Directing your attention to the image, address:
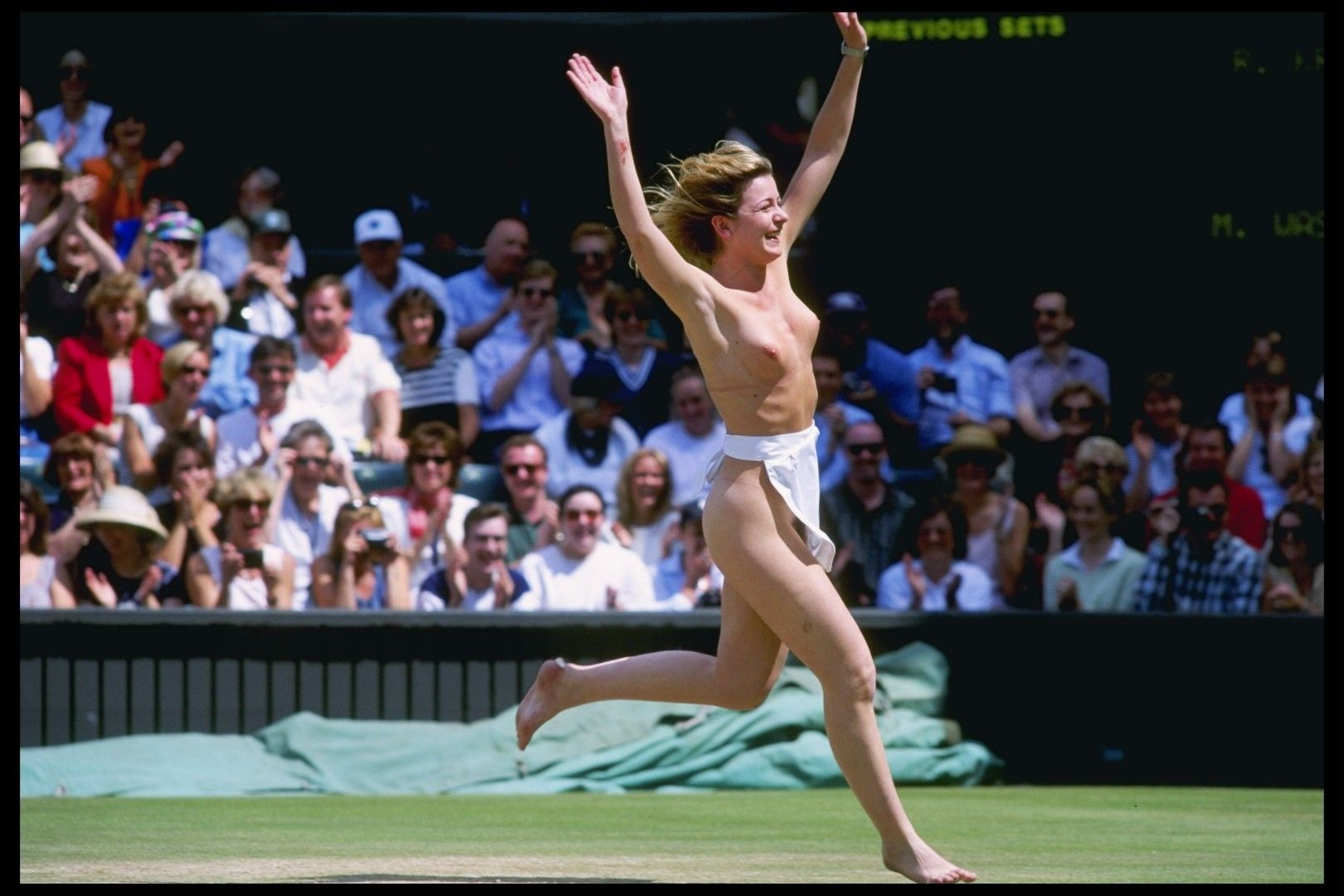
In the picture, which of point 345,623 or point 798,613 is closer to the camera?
point 798,613

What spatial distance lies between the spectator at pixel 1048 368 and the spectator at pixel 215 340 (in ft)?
13.8

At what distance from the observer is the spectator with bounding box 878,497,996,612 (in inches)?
437

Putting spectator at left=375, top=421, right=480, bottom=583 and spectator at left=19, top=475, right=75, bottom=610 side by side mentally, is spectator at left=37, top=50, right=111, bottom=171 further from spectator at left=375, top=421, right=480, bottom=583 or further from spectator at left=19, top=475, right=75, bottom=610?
spectator at left=375, top=421, right=480, bottom=583

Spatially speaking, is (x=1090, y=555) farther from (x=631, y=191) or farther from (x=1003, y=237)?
(x=631, y=191)

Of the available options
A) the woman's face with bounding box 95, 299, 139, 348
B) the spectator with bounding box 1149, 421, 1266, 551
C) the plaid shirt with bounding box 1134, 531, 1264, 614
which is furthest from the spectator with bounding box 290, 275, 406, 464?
the spectator with bounding box 1149, 421, 1266, 551

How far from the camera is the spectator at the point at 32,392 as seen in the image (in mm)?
11430

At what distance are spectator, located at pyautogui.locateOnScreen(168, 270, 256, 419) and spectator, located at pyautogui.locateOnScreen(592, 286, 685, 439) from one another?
6.16 ft

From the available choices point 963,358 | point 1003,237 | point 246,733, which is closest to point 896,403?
point 963,358

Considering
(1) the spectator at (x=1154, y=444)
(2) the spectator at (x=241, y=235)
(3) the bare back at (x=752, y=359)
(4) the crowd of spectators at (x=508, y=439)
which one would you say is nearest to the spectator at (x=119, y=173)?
(4) the crowd of spectators at (x=508, y=439)

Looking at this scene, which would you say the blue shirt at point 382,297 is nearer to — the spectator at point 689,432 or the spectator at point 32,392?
the spectator at point 689,432

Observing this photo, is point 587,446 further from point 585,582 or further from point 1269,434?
point 1269,434

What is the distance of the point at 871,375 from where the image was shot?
485 inches

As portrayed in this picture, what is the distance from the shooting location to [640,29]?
13.2 meters

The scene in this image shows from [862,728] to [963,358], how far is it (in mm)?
6572
